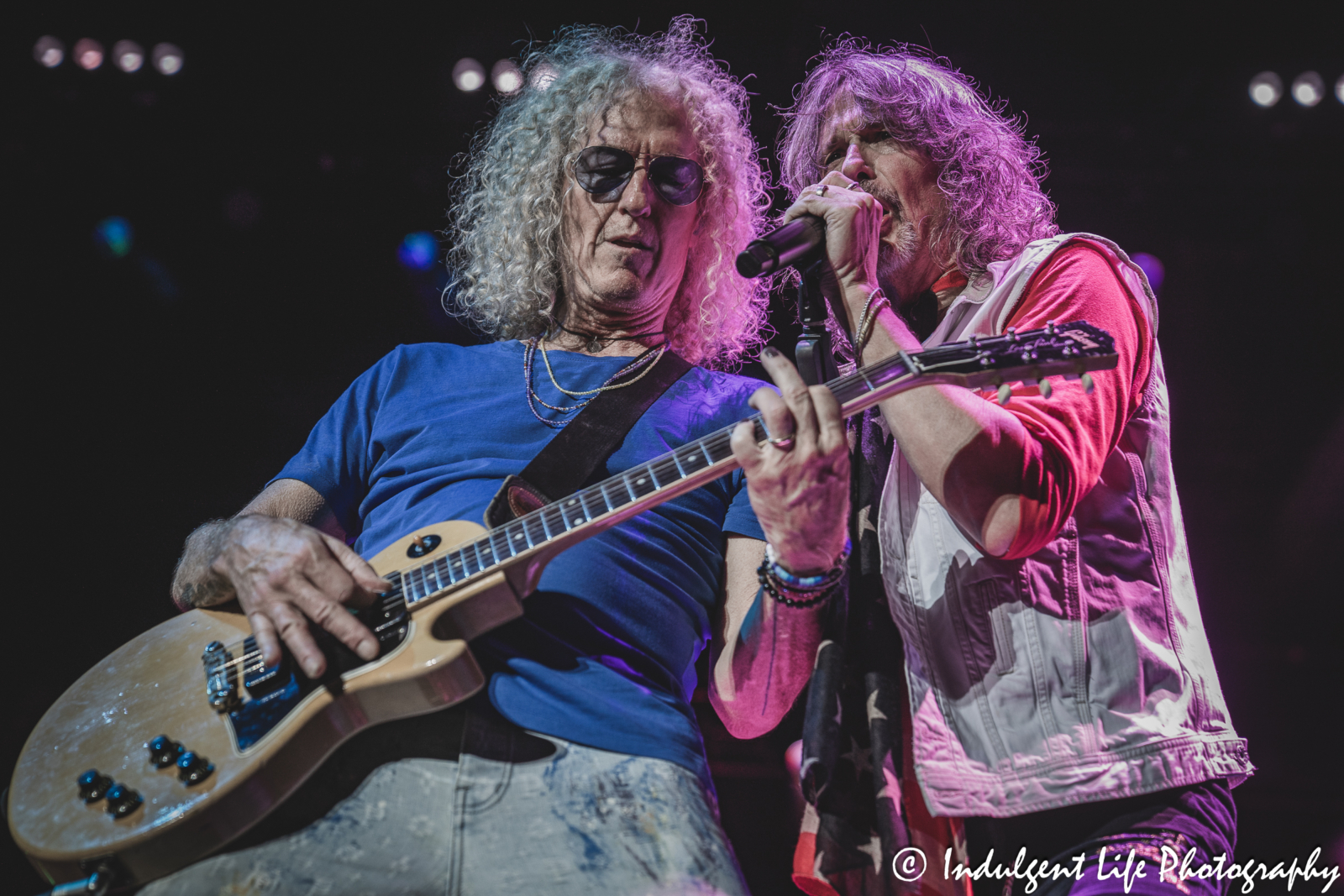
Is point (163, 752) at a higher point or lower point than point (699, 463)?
lower

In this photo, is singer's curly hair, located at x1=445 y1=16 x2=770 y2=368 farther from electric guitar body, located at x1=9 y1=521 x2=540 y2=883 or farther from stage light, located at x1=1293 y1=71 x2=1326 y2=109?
stage light, located at x1=1293 y1=71 x2=1326 y2=109

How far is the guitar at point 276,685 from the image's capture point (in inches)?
54.4

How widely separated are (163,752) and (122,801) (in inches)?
3.7

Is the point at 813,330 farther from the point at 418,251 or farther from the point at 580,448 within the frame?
the point at 418,251

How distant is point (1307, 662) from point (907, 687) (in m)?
4.15

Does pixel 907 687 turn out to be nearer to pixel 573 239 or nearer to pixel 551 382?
pixel 551 382

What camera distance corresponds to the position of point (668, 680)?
1.89 meters

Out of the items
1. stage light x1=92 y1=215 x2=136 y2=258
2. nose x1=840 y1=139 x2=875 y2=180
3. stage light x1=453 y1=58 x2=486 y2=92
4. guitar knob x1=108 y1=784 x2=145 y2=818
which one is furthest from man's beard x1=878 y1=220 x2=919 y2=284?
stage light x1=92 y1=215 x2=136 y2=258

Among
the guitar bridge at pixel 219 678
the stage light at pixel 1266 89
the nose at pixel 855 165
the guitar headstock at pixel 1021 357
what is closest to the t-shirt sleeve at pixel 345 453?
the guitar bridge at pixel 219 678

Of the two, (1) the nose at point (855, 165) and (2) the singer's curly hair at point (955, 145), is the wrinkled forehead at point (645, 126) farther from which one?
(1) the nose at point (855, 165)

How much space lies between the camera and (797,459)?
60.7 inches

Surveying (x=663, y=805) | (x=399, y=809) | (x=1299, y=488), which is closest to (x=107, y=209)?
(x=399, y=809)

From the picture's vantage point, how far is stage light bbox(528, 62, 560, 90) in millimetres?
3178

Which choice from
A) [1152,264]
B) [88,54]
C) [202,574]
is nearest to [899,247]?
[202,574]
